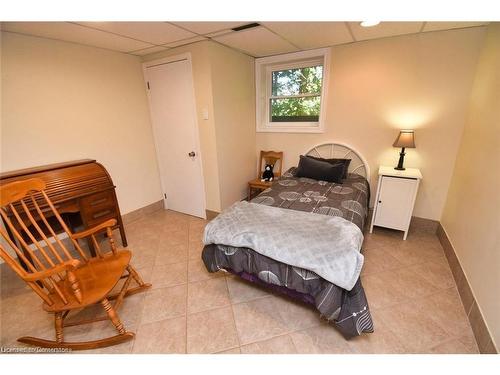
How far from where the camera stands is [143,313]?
1629 millimetres

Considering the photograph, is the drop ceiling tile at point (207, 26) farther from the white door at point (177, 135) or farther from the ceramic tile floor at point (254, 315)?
the ceramic tile floor at point (254, 315)

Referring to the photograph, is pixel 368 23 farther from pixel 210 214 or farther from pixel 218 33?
pixel 210 214

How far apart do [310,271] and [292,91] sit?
8.77ft

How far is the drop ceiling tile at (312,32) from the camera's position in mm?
1978

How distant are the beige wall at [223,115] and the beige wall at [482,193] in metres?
2.47

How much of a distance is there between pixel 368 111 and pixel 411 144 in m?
0.66

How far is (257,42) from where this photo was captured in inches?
97.3

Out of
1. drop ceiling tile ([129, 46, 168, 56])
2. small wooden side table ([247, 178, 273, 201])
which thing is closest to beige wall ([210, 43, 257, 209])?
small wooden side table ([247, 178, 273, 201])

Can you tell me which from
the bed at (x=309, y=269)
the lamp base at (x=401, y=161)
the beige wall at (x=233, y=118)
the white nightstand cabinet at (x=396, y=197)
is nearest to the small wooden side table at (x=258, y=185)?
the beige wall at (x=233, y=118)

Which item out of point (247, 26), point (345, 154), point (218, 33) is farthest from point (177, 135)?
point (345, 154)

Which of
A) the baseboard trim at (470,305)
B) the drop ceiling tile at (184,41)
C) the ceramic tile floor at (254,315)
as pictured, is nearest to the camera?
the baseboard trim at (470,305)

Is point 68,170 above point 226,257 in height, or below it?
above
